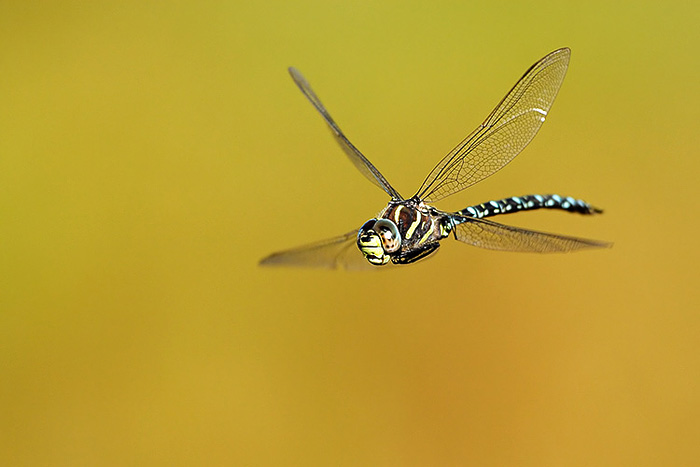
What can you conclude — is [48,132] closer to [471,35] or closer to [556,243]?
[471,35]

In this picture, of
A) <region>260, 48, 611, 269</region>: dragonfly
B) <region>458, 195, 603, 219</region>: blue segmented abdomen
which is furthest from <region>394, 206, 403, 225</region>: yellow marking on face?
<region>458, 195, 603, 219</region>: blue segmented abdomen

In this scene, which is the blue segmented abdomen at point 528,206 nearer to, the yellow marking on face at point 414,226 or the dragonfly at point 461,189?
the dragonfly at point 461,189

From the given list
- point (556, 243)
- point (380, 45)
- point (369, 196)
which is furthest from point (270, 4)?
point (556, 243)

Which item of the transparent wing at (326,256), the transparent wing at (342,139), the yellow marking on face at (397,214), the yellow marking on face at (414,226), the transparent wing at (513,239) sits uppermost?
the transparent wing at (342,139)

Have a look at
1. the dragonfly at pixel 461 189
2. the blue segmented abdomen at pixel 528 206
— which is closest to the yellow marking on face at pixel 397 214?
the dragonfly at pixel 461 189

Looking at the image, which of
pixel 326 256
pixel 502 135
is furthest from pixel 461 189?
pixel 326 256

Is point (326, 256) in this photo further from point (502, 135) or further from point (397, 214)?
point (502, 135)
